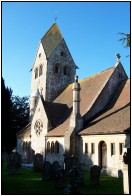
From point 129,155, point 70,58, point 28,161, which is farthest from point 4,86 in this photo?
point 70,58

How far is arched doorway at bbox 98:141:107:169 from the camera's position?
842 inches

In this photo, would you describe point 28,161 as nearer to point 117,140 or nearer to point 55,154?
point 55,154

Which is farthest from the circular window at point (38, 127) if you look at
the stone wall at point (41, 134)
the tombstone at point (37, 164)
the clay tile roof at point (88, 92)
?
the tombstone at point (37, 164)

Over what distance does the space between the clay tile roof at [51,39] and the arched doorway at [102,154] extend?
2201cm

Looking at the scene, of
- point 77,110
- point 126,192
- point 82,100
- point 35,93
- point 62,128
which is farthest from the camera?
point 35,93

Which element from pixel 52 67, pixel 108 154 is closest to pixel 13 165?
pixel 108 154

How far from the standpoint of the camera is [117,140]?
1984cm

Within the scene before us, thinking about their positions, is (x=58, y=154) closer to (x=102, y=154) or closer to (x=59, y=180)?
(x=102, y=154)

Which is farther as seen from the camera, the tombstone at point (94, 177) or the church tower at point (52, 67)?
the church tower at point (52, 67)

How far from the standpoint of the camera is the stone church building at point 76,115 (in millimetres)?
20844

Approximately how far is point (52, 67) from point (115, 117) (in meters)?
20.2

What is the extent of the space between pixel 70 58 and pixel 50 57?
3.95 m

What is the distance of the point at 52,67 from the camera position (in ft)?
131

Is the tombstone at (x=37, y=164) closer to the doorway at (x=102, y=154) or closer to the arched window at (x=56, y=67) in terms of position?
the doorway at (x=102, y=154)
